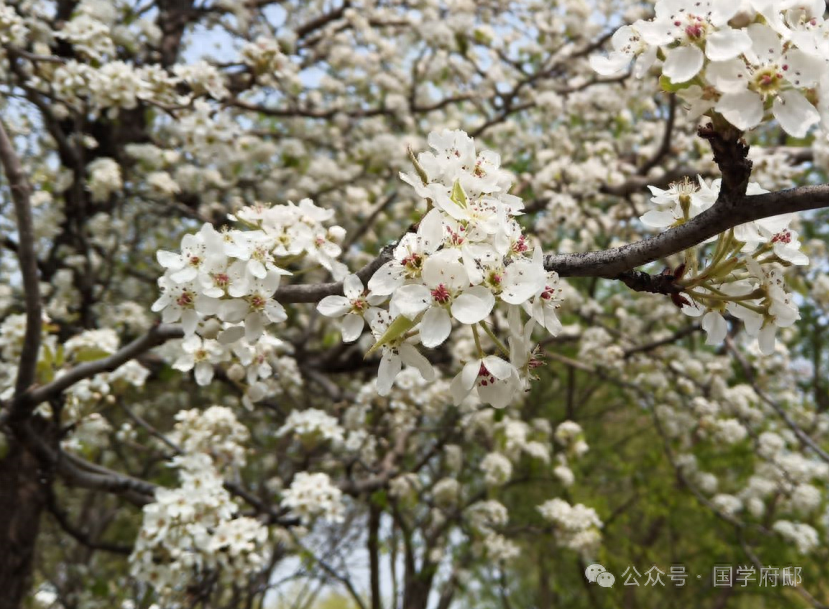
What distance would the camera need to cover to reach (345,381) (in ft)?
21.1

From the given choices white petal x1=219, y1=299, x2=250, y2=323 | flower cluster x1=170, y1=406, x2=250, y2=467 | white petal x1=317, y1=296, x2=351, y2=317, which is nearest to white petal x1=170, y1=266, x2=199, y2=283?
white petal x1=219, y1=299, x2=250, y2=323

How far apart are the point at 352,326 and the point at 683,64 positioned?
32.7 inches

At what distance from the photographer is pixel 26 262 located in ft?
7.57

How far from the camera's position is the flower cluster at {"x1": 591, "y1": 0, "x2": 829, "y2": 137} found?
3.33ft

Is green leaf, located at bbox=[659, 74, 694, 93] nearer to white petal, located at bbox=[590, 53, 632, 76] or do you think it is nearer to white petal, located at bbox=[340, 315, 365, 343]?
white petal, located at bbox=[590, 53, 632, 76]

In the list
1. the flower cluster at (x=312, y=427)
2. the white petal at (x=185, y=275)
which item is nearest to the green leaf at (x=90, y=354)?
the flower cluster at (x=312, y=427)

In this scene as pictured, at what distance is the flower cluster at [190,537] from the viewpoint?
2.51 meters

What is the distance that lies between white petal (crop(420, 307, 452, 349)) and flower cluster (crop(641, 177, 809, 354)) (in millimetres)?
473

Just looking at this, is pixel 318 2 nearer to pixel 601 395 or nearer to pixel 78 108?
pixel 78 108

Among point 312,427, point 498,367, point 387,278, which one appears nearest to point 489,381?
point 498,367

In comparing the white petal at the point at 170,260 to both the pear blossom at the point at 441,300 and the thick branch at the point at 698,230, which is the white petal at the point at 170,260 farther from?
the thick branch at the point at 698,230

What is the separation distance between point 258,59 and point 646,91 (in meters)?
2.82

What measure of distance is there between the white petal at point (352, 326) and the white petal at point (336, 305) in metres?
0.02

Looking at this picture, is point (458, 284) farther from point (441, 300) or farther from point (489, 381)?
point (489, 381)
